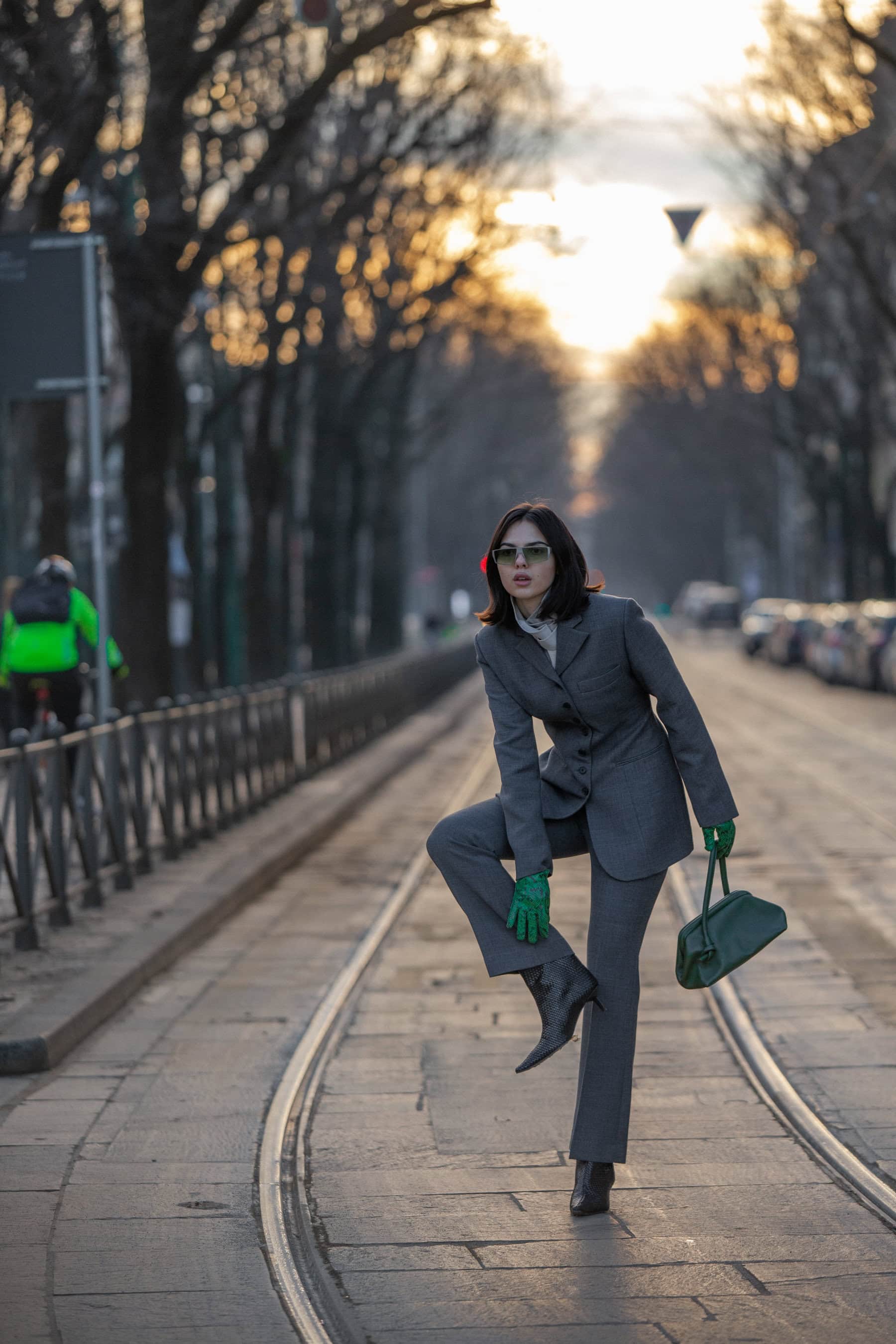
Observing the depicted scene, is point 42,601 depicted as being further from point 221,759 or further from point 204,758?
point 221,759

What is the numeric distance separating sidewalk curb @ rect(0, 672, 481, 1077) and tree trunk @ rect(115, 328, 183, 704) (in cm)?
155

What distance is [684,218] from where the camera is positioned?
23.5 meters

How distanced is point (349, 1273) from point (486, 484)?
7788 centimetres

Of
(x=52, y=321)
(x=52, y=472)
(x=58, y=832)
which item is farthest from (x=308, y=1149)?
(x=52, y=472)

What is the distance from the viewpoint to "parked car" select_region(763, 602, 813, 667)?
49.0 metres

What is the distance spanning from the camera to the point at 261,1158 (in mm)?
5922

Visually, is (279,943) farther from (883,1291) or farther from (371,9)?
(371,9)

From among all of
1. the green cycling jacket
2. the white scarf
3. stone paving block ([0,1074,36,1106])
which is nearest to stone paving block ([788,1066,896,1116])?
the white scarf

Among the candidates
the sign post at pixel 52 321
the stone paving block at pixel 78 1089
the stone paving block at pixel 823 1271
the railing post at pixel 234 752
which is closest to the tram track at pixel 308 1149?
the stone paving block at pixel 823 1271

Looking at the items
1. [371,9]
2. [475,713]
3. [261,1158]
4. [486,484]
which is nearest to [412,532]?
[486,484]

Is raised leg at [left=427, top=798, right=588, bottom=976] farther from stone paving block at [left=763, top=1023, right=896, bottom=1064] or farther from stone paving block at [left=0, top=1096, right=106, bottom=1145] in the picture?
stone paving block at [left=763, top=1023, right=896, bottom=1064]

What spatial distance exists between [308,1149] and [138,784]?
5.77 meters

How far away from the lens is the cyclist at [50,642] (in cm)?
1331

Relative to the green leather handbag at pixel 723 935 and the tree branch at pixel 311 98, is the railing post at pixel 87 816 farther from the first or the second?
the tree branch at pixel 311 98
